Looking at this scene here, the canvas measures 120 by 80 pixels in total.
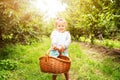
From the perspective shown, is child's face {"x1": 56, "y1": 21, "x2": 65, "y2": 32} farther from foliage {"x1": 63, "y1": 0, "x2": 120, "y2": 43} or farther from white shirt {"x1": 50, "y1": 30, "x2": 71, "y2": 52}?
foliage {"x1": 63, "y1": 0, "x2": 120, "y2": 43}

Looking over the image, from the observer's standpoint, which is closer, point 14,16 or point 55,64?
point 55,64

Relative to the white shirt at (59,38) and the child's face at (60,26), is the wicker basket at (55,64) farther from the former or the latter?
the child's face at (60,26)

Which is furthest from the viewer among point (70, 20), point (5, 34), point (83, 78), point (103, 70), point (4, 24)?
point (70, 20)

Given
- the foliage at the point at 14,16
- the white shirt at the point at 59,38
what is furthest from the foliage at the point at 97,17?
the white shirt at the point at 59,38

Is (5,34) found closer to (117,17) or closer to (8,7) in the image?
(8,7)

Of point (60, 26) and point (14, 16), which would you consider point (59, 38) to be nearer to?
point (60, 26)

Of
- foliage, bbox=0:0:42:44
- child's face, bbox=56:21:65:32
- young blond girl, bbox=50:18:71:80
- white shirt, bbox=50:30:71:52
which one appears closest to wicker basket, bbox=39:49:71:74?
young blond girl, bbox=50:18:71:80

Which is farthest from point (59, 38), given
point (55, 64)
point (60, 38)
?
point (55, 64)

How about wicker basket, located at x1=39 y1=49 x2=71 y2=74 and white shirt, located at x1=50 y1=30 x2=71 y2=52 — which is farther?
white shirt, located at x1=50 y1=30 x2=71 y2=52

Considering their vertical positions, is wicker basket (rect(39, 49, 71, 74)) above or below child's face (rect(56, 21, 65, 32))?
below

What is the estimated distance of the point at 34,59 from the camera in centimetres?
880

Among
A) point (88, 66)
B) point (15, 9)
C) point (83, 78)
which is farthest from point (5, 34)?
point (83, 78)

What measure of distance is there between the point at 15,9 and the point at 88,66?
299 cm

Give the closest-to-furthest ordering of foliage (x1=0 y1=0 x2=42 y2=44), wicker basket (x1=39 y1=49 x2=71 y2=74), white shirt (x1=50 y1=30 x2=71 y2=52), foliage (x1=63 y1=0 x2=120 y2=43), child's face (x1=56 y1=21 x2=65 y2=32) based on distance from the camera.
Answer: wicker basket (x1=39 y1=49 x2=71 y2=74)
child's face (x1=56 y1=21 x2=65 y2=32)
white shirt (x1=50 y1=30 x2=71 y2=52)
foliage (x1=0 y1=0 x2=42 y2=44)
foliage (x1=63 y1=0 x2=120 y2=43)
